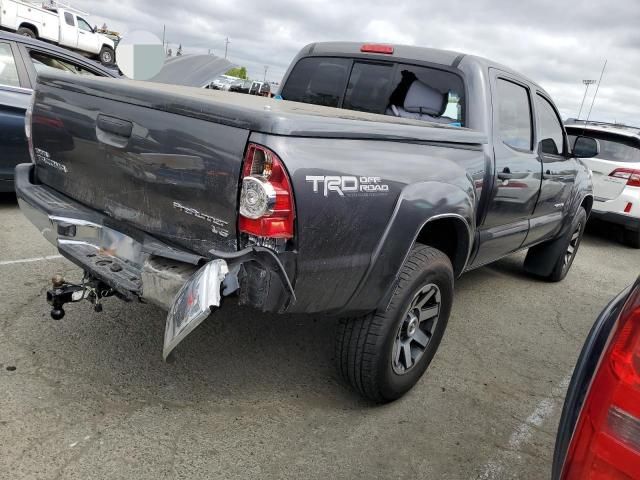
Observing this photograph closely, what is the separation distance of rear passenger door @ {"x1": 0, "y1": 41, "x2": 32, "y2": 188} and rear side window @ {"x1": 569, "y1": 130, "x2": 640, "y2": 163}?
276 inches

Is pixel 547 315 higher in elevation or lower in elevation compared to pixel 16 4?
lower

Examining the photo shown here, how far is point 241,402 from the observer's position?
2.85m

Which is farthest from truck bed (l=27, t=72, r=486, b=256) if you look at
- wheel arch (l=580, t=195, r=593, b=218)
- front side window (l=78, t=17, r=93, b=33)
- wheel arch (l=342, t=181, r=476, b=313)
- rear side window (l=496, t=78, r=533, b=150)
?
front side window (l=78, t=17, r=93, b=33)

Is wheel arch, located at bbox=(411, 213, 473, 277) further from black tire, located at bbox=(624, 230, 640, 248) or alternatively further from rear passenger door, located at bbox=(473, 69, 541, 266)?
black tire, located at bbox=(624, 230, 640, 248)

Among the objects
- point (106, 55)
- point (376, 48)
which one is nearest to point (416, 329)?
point (376, 48)

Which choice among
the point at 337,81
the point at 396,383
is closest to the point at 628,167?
the point at 337,81

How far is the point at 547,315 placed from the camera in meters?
4.80

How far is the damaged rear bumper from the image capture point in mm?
2113

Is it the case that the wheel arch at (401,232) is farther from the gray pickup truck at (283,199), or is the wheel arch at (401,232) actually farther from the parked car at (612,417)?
the parked car at (612,417)

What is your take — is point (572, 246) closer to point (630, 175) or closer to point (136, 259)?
point (630, 175)

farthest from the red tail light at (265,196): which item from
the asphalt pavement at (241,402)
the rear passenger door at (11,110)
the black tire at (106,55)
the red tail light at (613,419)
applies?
the black tire at (106,55)

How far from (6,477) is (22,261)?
2.50m

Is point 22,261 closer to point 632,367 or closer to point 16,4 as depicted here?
point 632,367

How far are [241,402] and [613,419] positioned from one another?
1.94 metres
